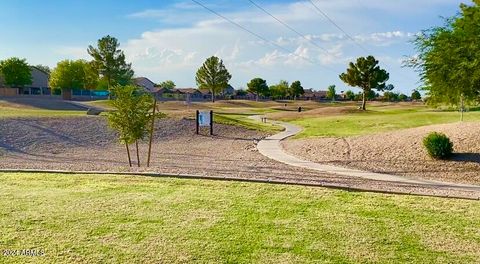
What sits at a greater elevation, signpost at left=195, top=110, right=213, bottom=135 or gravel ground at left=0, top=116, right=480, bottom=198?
signpost at left=195, top=110, right=213, bottom=135

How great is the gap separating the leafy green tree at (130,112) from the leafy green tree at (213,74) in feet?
261

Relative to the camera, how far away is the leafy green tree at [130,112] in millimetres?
13719

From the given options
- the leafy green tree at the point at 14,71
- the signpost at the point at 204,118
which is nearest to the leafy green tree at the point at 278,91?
the leafy green tree at the point at 14,71

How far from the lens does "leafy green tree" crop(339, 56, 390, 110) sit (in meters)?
66.2

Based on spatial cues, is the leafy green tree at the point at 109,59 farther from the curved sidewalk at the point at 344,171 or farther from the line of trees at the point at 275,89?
the curved sidewalk at the point at 344,171

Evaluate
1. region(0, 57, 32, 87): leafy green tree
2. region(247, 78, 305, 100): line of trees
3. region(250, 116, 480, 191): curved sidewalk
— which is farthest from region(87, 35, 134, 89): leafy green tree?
region(250, 116, 480, 191): curved sidewalk

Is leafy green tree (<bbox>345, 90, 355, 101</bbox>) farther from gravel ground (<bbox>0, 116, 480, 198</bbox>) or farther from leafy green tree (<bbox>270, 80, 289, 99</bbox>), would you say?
gravel ground (<bbox>0, 116, 480, 198</bbox>)

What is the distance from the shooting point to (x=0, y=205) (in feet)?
23.6

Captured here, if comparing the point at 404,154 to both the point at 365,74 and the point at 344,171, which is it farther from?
the point at 365,74

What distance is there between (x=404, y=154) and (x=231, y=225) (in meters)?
10.7

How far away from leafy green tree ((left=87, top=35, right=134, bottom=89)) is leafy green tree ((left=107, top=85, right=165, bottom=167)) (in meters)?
60.2

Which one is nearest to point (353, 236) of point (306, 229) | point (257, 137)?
point (306, 229)

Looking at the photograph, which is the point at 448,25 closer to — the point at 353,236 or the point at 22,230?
the point at 353,236

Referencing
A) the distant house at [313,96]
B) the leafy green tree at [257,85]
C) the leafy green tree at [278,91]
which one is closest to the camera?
the leafy green tree at [257,85]
